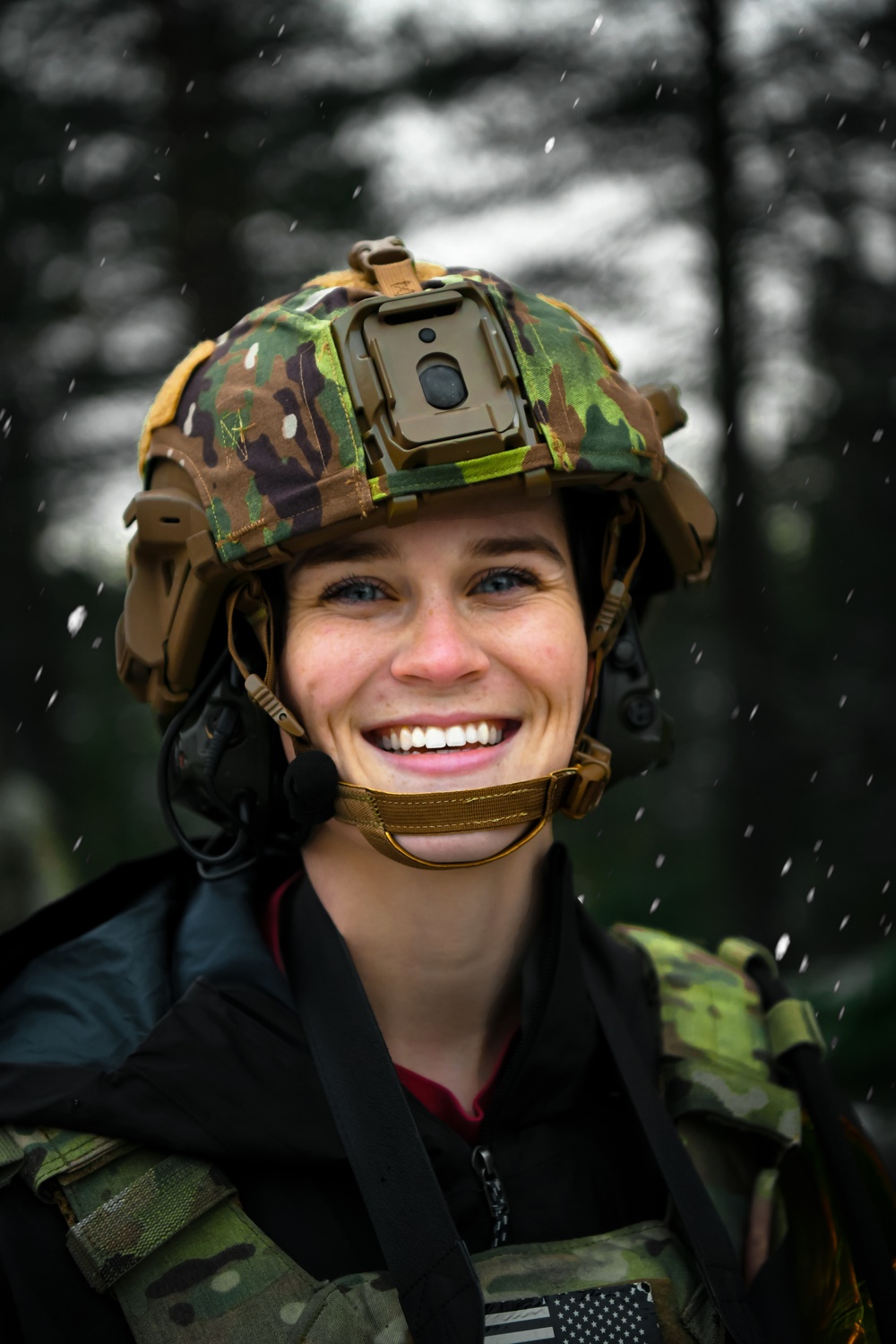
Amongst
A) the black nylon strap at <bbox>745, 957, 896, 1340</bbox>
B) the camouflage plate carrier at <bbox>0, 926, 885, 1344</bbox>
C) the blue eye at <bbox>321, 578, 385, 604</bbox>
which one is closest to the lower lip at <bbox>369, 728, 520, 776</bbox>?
the blue eye at <bbox>321, 578, 385, 604</bbox>

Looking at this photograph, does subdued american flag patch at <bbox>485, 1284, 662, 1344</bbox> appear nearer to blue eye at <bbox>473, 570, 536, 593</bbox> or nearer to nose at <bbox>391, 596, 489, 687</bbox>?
nose at <bbox>391, 596, 489, 687</bbox>

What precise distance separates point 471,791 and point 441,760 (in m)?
0.10

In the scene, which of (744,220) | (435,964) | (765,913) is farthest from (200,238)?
(435,964)

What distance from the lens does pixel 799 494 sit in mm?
7133

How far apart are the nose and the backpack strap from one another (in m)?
0.90

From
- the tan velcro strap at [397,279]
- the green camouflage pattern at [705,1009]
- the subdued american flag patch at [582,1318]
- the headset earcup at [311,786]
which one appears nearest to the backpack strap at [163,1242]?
the subdued american flag patch at [582,1318]

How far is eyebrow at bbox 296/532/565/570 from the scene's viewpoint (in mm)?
2109

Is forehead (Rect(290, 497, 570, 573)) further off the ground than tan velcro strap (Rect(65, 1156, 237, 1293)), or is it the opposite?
forehead (Rect(290, 497, 570, 573))

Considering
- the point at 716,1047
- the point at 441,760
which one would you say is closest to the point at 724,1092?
the point at 716,1047

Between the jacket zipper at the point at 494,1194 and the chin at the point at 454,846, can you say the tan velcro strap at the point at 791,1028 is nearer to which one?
the jacket zipper at the point at 494,1194

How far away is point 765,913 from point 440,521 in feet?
19.0

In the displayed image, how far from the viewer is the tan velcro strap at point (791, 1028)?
2.45m

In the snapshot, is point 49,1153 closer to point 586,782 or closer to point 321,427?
point 586,782

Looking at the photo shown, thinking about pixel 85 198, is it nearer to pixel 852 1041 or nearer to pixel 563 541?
pixel 563 541
